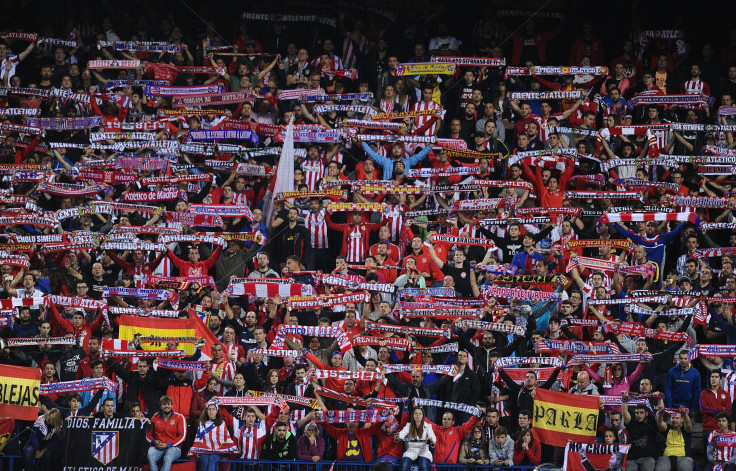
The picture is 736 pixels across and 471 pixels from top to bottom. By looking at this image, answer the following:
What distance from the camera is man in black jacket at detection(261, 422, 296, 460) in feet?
45.1

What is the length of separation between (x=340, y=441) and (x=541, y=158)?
581cm

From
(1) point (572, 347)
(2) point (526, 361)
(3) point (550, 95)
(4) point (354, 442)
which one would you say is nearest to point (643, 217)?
(3) point (550, 95)

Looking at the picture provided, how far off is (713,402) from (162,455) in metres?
6.07

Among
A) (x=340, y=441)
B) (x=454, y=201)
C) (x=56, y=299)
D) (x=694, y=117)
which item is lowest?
(x=340, y=441)

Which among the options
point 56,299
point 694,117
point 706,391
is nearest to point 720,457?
point 706,391

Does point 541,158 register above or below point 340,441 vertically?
above

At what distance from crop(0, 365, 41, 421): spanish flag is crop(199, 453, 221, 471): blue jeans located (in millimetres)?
1918

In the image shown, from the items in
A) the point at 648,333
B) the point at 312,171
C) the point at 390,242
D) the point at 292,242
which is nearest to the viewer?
the point at 648,333

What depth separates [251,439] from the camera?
13.9 metres

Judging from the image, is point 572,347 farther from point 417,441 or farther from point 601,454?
point 417,441

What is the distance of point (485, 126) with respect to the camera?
1833cm

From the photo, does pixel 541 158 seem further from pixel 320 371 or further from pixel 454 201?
pixel 320 371

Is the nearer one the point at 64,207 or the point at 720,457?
the point at 720,457

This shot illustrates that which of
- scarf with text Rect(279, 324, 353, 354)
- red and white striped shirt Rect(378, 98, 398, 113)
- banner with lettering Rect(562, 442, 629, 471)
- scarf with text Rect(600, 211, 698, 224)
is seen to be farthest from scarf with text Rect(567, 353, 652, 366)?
red and white striped shirt Rect(378, 98, 398, 113)
